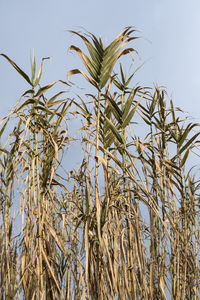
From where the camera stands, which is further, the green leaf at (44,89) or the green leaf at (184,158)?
the green leaf at (184,158)

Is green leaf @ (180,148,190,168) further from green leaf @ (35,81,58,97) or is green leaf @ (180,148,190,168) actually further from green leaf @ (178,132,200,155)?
green leaf @ (35,81,58,97)

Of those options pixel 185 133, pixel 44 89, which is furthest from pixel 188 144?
pixel 44 89

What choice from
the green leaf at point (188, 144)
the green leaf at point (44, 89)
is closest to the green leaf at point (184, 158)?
the green leaf at point (188, 144)

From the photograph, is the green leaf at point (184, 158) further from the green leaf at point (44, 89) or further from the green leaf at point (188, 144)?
the green leaf at point (44, 89)

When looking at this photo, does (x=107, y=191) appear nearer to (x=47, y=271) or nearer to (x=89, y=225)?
(x=89, y=225)

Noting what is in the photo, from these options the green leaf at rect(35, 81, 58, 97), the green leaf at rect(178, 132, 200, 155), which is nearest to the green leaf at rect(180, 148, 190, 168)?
the green leaf at rect(178, 132, 200, 155)

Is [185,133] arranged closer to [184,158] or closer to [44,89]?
[184,158]

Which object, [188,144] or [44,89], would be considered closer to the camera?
[44,89]

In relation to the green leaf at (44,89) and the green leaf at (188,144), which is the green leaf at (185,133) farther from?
the green leaf at (44,89)

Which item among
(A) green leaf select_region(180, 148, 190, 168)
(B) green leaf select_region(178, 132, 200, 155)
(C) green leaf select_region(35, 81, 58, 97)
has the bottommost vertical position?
(A) green leaf select_region(180, 148, 190, 168)

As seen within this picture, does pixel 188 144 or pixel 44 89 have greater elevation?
pixel 44 89

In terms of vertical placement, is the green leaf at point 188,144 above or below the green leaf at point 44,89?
below

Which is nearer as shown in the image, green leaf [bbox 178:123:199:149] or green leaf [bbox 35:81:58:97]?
green leaf [bbox 35:81:58:97]

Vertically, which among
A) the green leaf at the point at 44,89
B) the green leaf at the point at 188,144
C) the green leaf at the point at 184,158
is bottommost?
the green leaf at the point at 184,158
